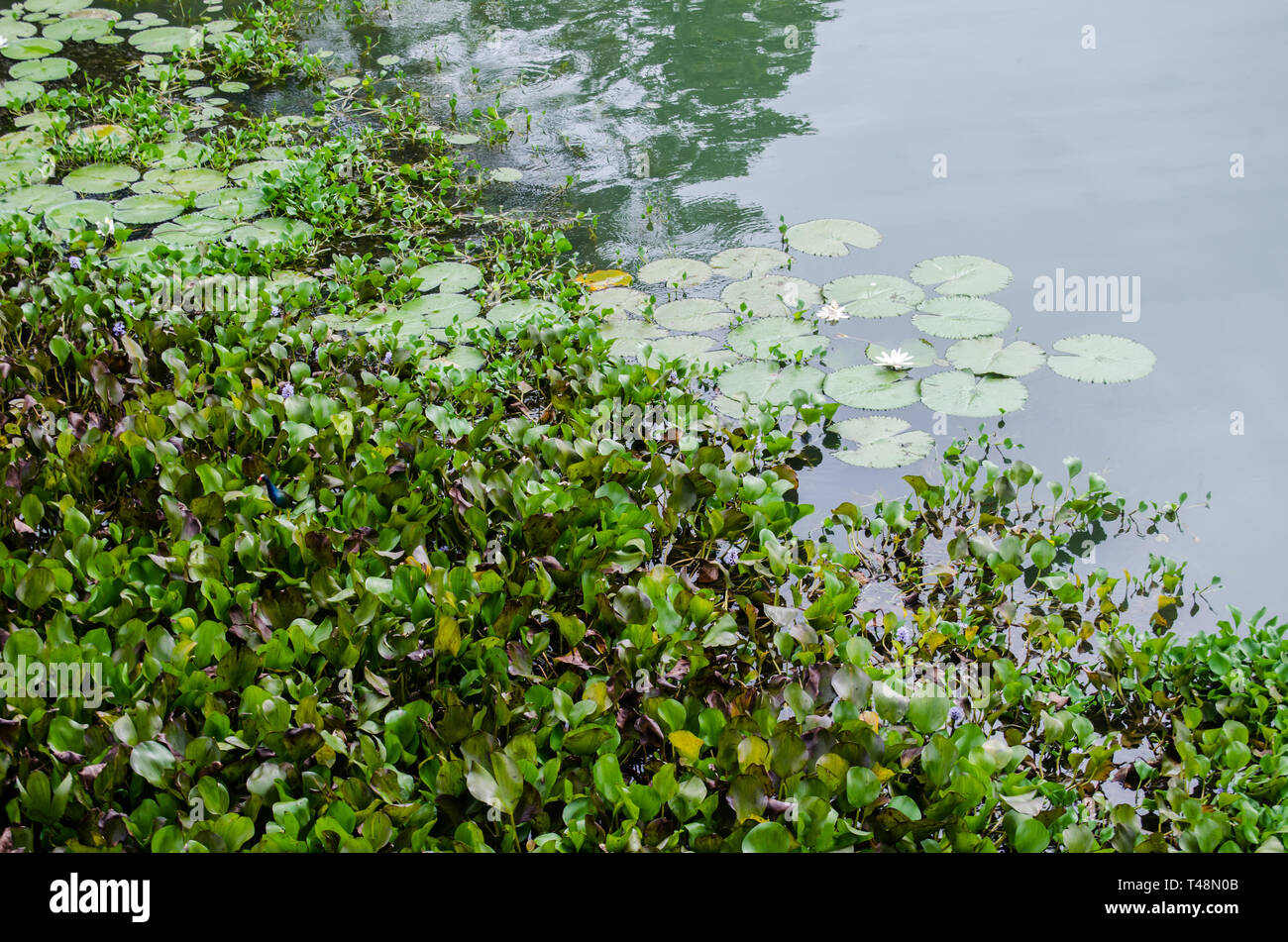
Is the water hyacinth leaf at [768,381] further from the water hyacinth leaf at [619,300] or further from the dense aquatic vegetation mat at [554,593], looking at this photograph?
the water hyacinth leaf at [619,300]

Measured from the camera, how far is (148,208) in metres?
4.67

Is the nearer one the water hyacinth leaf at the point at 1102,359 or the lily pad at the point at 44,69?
the water hyacinth leaf at the point at 1102,359

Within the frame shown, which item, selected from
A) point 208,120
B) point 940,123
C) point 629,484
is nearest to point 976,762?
point 629,484

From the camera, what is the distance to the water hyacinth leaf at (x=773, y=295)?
149 inches

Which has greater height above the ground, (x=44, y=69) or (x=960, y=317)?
(x=44, y=69)

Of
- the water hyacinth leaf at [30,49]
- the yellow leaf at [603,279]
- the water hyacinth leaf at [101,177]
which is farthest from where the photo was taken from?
the water hyacinth leaf at [30,49]

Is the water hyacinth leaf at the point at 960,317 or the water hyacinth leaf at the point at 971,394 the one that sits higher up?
the water hyacinth leaf at the point at 960,317

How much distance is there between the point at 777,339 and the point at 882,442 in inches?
25.1

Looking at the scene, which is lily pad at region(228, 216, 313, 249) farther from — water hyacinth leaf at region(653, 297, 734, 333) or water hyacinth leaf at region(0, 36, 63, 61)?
water hyacinth leaf at region(0, 36, 63, 61)

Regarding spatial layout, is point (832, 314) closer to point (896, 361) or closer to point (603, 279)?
point (896, 361)

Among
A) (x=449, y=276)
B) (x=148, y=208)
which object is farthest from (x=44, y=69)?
(x=449, y=276)

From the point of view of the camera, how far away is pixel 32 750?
190 centimetres

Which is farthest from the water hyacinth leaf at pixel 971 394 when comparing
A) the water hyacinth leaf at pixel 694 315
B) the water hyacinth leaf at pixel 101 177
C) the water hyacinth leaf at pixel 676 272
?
the water hyacinth leaf at pixel 101 177

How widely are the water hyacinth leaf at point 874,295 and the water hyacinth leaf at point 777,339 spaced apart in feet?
0.73
